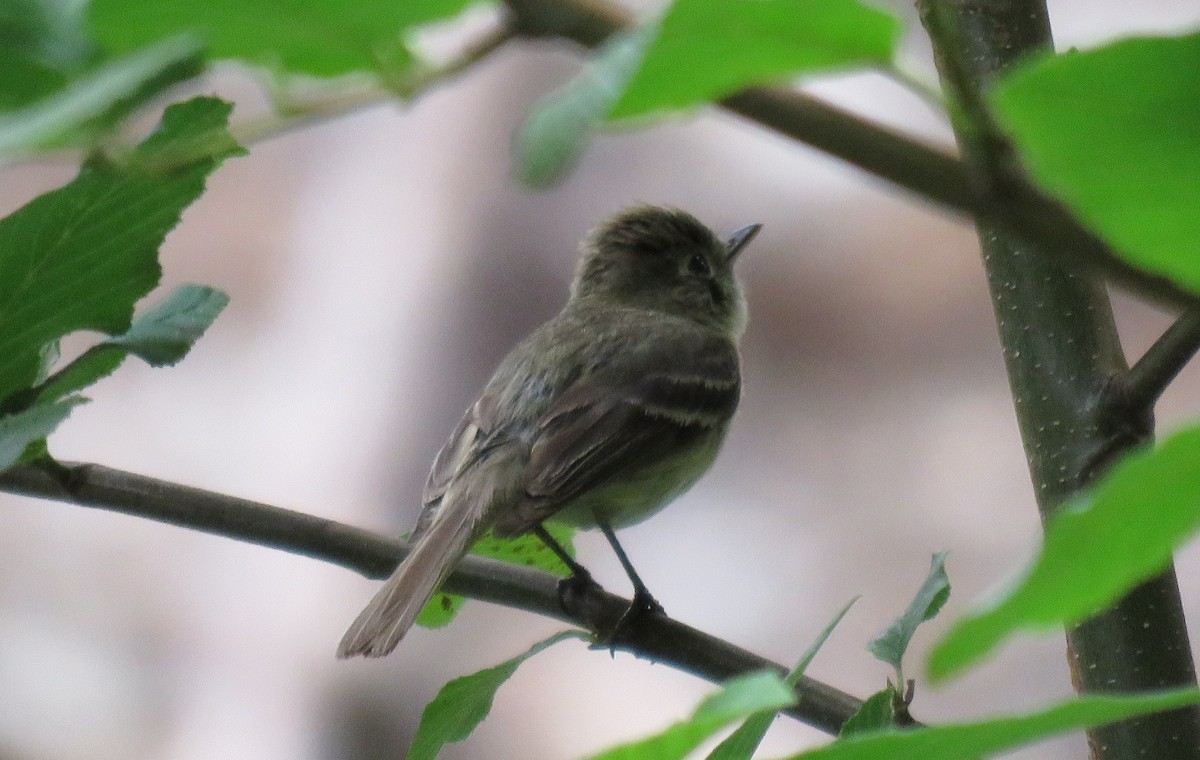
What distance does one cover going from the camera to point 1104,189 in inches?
14.2

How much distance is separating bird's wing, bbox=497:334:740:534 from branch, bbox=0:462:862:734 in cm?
67

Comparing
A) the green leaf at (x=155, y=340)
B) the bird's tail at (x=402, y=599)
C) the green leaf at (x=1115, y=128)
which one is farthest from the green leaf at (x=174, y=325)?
the green leaf at (x=1115, y=128)

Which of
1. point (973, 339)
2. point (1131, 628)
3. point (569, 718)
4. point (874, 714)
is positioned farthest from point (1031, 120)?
point (973, 339)

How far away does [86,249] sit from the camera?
2.58ft

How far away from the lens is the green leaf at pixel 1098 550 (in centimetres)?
36

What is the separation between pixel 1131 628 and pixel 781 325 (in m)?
3.60

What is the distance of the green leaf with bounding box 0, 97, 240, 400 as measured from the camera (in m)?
0.71

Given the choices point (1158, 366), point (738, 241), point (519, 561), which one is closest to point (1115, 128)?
point (1158, 366)

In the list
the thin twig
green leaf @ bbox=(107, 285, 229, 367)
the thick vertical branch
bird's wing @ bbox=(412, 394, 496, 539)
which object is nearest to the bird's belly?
bird's wing @ bbox=(412, 394, 496, 539)

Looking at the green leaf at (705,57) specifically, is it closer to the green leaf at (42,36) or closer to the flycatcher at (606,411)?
the green leaf at (42,36)

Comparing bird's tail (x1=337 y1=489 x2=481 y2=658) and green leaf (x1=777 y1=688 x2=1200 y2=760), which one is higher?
green leaf (x1=777 y1=688 x2=1200 y2=760)

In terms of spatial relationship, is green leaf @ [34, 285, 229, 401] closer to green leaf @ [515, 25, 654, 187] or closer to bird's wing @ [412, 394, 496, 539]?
green leaf @ [515, 25, 654, 187]

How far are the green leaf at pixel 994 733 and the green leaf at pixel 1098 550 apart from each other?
0.09 metres

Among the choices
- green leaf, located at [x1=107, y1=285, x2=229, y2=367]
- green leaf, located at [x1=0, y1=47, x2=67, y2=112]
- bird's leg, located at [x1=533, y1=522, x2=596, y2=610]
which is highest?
green leaf, located at [x1=0, y1=47, x2=67, y2=112]
